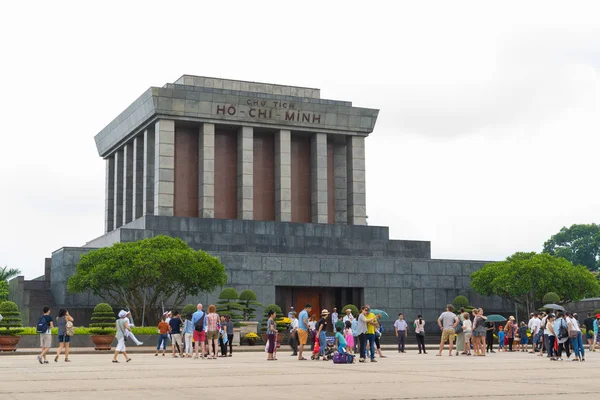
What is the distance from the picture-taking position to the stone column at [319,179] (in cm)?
6038

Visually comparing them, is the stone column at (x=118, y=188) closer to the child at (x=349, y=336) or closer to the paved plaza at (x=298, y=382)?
the child at (x=349, y=336)

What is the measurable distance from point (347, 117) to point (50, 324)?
36289mm

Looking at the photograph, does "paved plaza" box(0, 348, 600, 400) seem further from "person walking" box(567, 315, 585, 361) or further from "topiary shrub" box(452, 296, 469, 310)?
"topiary shrub" box(452, 296, 469, 310)

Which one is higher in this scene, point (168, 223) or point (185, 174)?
point (185, 174)

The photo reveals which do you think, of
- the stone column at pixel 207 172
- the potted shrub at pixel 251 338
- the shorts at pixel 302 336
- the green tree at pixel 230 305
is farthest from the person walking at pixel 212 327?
the stone column at pixel 207 172

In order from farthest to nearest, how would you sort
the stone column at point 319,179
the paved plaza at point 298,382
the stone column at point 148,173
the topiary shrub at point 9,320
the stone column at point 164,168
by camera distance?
1. the stone column at point 319,179
2. the stone column at point 148,173
3. the stone column at point 164,168
4. the topiary shrub at point 9,320
5. the paved plaza at point 298,382

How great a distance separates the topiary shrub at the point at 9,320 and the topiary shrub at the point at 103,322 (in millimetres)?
3064

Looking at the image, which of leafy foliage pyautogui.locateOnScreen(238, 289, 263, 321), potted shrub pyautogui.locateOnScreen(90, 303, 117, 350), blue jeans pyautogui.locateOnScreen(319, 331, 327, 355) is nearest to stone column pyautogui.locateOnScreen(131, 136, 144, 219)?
leafy foliage pyautogui.locateOnScreen(238, 289, 263, 321)

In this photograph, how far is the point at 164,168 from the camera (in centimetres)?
5675

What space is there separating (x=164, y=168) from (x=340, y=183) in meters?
13.0

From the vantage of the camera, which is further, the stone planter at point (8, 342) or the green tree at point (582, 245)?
the green tree at point (582, 245)

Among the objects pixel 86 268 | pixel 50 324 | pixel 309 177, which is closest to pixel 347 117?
pixel 309 177

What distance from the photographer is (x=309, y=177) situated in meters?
61.9

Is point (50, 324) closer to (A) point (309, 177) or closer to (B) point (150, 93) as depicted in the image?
(B) point (150, 93)
